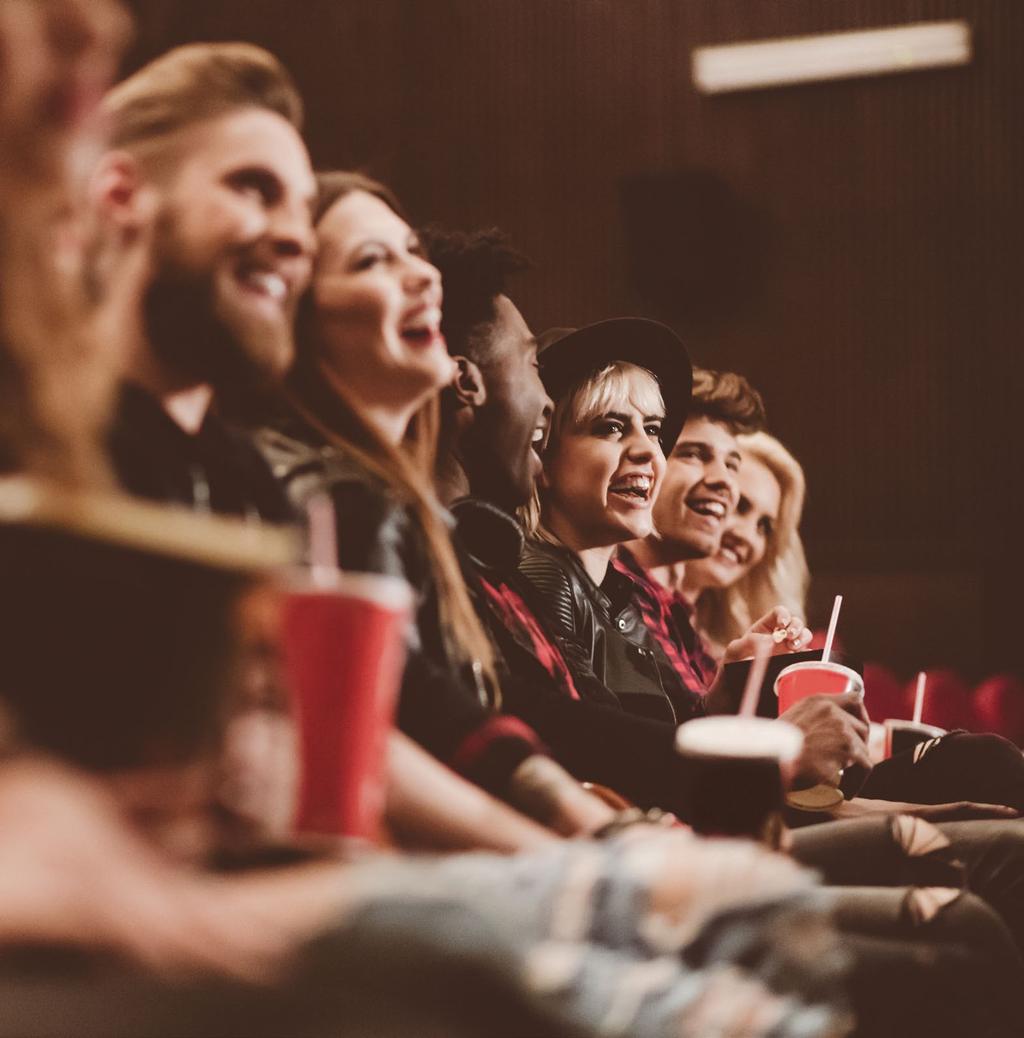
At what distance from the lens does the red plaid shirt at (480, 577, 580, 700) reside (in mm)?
1732

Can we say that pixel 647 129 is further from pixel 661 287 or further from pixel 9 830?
pixel 9 830

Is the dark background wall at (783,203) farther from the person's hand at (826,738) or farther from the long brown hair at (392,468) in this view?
the long brown hair at (392,468)

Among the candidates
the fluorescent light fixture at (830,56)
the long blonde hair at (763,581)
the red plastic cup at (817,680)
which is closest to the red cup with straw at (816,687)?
the red plastic cup at (817,680)

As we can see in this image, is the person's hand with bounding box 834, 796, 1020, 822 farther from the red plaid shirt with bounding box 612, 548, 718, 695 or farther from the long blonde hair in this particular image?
the long blonde hair

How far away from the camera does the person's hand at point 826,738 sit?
168cm

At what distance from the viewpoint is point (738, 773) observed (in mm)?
1046

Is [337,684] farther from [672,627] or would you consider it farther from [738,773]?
[672,627]

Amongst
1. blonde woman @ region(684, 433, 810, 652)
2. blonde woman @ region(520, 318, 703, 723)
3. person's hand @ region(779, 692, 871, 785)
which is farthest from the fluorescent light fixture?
person's hand @ region(779, 692, 871, 785)

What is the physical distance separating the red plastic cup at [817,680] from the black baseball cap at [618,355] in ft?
1.94

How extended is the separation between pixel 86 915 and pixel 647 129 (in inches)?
166

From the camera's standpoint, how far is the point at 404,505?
4.61 ft

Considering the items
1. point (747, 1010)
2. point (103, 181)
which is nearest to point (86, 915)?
point (747, 1010)

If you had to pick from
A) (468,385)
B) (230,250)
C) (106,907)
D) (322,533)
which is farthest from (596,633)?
(106,907)

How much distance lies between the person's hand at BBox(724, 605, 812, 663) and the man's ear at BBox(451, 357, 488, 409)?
574 mm
